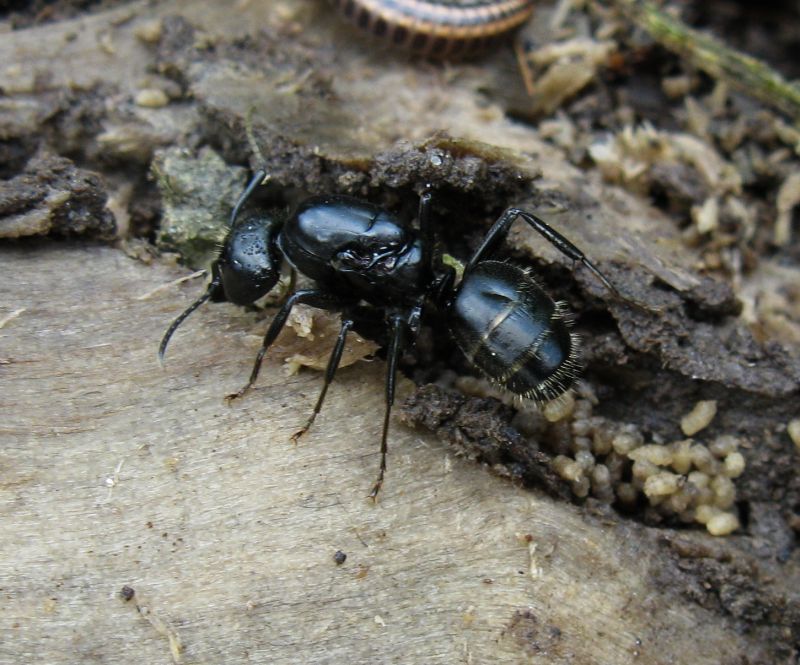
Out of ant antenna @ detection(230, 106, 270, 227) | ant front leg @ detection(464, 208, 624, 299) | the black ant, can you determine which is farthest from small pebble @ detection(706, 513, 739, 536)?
ant antenna @ detection(230, 106, 270, 227)

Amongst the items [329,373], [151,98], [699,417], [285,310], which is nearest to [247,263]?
[285,310]

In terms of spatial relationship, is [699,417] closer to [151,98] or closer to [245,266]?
[245,266]

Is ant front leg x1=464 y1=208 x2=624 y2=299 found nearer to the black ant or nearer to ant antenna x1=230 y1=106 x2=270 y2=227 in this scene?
the black ant

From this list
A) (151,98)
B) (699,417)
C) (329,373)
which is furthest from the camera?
(151,98)

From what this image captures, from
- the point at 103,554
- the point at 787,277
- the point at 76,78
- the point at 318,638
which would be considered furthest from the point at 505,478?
the point at 76,78

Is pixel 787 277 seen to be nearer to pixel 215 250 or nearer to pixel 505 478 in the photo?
pixel 505 478

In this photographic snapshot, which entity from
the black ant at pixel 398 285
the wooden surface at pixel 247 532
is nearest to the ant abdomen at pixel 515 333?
the black ant at pixel 398 285

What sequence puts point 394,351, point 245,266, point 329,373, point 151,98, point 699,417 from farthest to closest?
point 151,98, point 699,417, point 245,266, point 394,351, point 329,373
